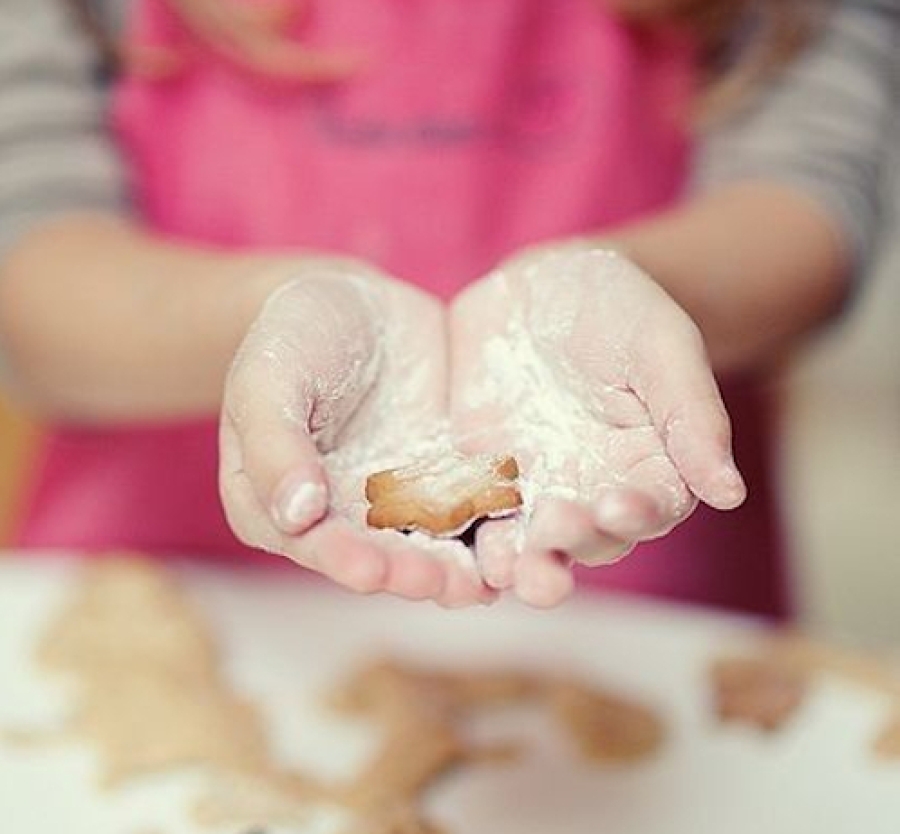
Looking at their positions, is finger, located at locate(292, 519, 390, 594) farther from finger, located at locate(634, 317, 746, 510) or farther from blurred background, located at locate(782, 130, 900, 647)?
blurred background, located at locate(782, 130, 900, 647)

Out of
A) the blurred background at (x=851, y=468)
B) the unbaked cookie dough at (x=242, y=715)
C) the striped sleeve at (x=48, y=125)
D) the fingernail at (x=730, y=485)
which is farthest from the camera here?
the blurred background at (x=851, y=468)

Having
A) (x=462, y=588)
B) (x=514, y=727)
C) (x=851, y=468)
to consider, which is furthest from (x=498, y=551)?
(x=851, y=468)

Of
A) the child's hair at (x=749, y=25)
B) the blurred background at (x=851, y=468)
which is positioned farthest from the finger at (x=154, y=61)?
the blurred background at (x=851, y=468)

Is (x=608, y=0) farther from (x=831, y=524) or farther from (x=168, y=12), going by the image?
(x=831, y=524)

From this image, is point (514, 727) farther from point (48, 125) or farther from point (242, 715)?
point (48, 125)

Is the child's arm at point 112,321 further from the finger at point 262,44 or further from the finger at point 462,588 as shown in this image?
the finger at point 462,588

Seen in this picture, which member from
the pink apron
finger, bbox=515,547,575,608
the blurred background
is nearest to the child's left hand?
finger, bbox=515,547,575,608
